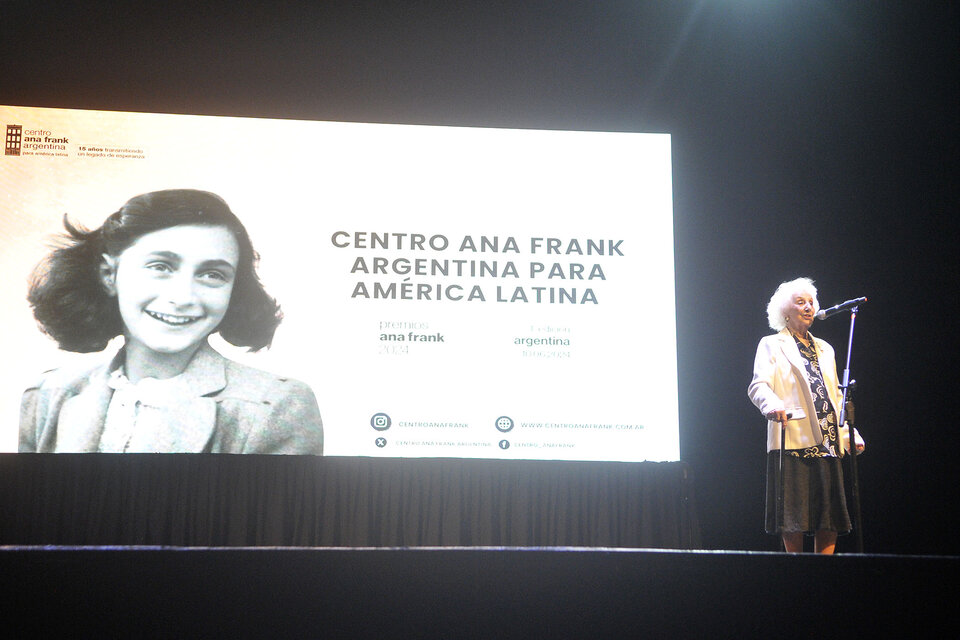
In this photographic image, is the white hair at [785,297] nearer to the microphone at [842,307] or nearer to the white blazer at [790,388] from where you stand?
the white blazer at [790,388]

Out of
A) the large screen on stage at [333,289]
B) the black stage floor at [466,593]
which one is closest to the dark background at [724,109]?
the large screen on stage at [333,289]

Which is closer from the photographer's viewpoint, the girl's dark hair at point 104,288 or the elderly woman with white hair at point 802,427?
the elderly woman with white hair at point 802,427

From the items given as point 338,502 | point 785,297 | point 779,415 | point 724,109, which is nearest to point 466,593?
point 779,415

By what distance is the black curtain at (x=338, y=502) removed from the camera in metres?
3.82

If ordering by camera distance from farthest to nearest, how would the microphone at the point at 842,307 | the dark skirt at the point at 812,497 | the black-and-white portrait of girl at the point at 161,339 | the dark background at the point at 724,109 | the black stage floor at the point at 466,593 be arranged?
the dark background at the point at 724,109 → the black-and-white portrait of girl at the point at 161,339 → the dark skirt at the point at 812,497 → the microphone at the point at 842,307 → the black stage floor at the point at 466,593

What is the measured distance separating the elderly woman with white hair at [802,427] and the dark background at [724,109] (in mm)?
656

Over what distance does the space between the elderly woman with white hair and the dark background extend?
0.66 metres

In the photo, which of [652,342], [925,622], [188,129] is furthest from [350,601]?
[188,129]

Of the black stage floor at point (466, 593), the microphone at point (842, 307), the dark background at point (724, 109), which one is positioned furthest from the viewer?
the dark background at point (724, 109)

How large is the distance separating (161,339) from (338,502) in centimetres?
107

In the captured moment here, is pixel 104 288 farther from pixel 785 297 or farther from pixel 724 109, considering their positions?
pixel 724 109

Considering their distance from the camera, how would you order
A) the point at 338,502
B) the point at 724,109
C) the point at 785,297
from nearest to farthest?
the point at 785,297, the point at 338,502, the point at 724,109

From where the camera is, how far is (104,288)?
3902 millimetres

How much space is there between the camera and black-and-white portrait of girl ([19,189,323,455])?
379 centimetres
